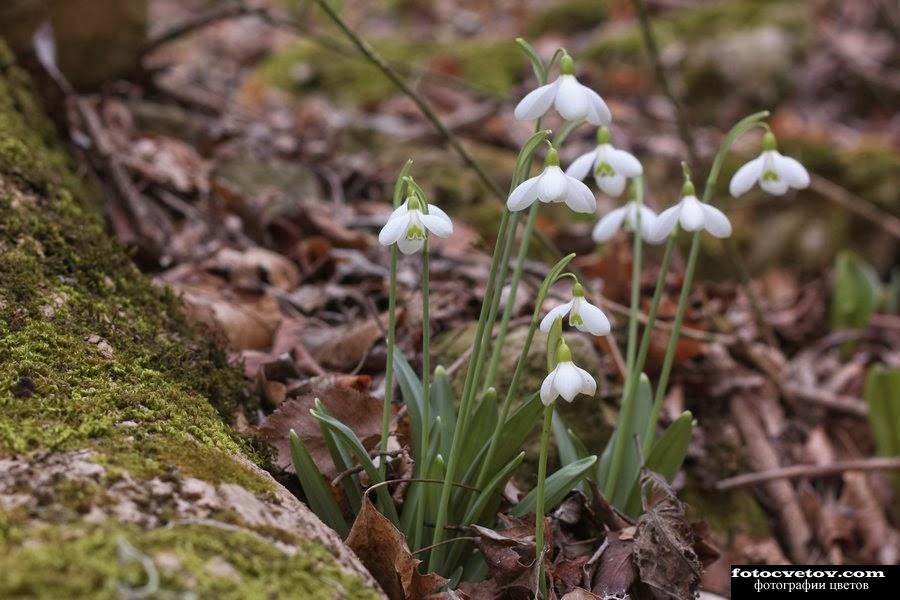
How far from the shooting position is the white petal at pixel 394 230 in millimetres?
1265

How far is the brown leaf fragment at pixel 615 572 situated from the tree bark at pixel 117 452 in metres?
0.52

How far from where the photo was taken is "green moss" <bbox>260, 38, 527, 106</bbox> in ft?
16.9

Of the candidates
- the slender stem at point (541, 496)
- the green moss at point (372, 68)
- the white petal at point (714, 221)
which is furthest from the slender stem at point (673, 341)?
the green moss at point (372, 68)

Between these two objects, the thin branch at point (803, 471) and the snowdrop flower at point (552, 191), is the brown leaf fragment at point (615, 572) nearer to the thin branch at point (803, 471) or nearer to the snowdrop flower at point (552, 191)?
the snowdrop flower at point (552, 191)

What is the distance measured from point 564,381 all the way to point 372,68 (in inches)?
175

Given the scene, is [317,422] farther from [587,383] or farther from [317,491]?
[587,383]

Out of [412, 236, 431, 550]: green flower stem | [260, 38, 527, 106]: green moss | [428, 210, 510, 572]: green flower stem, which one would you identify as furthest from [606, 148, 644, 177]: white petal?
[260, 38, 527, 106]: green moss

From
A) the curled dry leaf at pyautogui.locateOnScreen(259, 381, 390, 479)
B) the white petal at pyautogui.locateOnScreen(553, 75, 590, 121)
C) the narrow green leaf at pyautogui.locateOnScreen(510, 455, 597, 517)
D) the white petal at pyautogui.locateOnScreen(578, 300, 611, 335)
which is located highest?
the white petal at pyautogui.locateOnScreen(553, 75, 590, 121)

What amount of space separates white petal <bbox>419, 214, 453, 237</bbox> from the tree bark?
1.53 ft

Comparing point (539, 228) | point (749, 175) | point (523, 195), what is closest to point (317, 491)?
point (523, 195)

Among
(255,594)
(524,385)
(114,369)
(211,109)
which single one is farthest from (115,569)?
(211,109)

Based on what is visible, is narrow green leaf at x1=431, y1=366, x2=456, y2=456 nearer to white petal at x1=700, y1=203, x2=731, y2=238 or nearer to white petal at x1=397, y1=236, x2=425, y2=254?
white petal at x1=397, y1=236, x2=425, y2=254

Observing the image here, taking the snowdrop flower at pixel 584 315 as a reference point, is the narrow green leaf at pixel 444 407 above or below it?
below

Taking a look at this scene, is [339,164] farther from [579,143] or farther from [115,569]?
[115,569]
